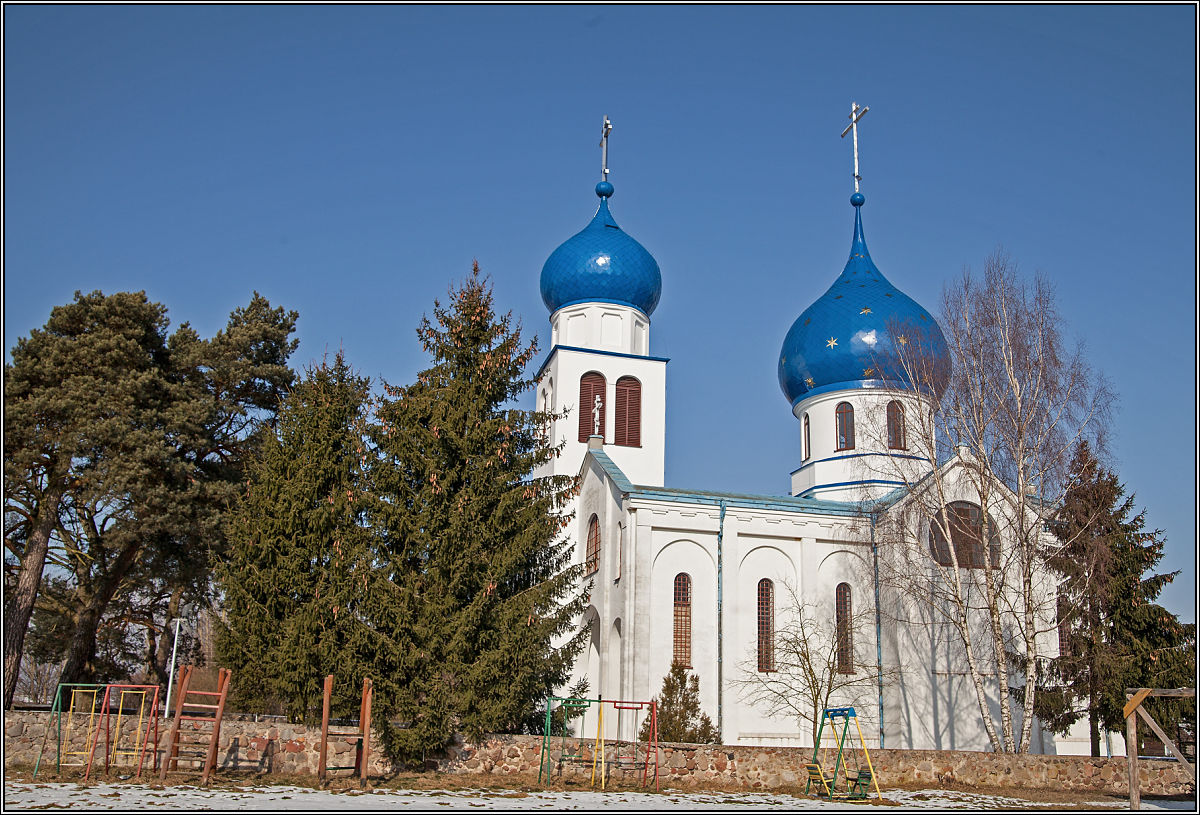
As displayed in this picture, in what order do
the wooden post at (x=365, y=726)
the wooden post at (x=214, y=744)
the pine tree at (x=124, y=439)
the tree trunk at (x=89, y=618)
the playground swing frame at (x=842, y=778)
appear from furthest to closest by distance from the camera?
the tree trunk at (x=89, y=618) → the pine tree at (x=124, y=439) → the playground swing frame at (x=842, y=778) → the wooden post at (x=365, y=726) → the wooden post at (x=214, y=744)

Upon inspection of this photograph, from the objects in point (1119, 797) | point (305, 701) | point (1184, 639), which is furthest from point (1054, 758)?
point (305, 701)

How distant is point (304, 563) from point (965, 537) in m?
13.9

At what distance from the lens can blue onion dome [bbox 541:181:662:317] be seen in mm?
32312

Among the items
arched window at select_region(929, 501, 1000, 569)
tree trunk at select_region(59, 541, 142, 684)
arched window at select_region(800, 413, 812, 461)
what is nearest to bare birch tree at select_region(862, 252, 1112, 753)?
arched window at select_region(929, 501, 1000, 569)

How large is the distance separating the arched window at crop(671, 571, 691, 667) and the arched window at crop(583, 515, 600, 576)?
242 cm

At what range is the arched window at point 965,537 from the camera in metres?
20.7

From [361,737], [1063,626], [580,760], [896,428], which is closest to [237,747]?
[361,737]

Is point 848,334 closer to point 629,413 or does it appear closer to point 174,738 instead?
point 629,413

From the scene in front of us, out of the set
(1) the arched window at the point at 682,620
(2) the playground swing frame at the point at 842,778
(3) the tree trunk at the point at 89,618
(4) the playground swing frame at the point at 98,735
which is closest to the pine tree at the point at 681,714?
(1) the arched window at the point at 682,620

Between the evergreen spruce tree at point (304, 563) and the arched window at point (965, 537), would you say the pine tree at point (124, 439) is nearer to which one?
the evergreen spruce tree at point (304, 563)

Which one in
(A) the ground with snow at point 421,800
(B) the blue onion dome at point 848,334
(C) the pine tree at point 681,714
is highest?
(B) the blue onion dome at point 848,334

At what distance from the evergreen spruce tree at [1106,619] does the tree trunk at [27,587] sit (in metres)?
20.2

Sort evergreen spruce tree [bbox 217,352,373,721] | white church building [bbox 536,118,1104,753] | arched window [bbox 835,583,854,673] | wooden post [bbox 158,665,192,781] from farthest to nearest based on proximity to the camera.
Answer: arched window [bbox 835,583,854,673] < white church building [bbox 536,118,1104,753] < evergreen spruce tree [bbox 217,352,373,721] < wooden post [bbox 158,665,192,781]

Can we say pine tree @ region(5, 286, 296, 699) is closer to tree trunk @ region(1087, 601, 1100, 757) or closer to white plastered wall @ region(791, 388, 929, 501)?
white plastered wall @ region(791, 388, 929, 501)
